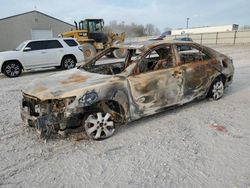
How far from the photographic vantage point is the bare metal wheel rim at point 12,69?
1136cm

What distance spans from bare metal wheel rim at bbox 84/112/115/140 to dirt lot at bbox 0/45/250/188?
0.14 meters

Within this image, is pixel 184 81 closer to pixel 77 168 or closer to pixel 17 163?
pixel 77 168

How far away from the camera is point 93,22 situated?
1853 centimetres

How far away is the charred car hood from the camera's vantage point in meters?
3.79

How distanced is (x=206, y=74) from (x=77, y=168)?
3.65m

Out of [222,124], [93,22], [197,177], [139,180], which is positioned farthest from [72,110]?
[93,22]

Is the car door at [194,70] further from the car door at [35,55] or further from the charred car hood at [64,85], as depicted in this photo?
the car door at [35,55]

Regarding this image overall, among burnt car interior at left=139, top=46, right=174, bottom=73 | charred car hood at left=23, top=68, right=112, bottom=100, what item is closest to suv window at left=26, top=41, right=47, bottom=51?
charred car hood at left=23, top=68, right=112, bottom=100

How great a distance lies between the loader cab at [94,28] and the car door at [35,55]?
22.7 feet

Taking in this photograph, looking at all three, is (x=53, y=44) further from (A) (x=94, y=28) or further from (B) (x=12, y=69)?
(A) (x=94, y=28)

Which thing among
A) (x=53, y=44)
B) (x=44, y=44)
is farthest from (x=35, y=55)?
(x=53, y=44)

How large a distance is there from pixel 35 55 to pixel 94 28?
26.2 feet

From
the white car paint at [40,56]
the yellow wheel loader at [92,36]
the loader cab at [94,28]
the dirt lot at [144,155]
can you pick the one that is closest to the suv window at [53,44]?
the white car paint at [40,56]

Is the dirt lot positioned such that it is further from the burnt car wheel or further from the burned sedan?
the burnt car wheel
